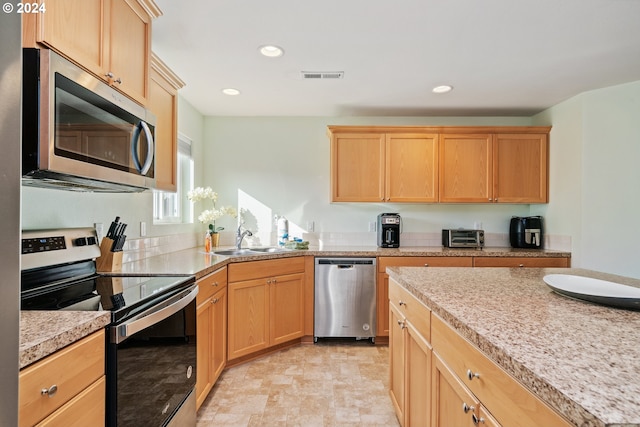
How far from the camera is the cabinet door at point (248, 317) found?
8.78 feet

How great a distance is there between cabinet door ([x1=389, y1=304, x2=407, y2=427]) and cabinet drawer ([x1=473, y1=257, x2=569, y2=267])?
1597 millimetres

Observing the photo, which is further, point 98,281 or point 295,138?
point 295,138

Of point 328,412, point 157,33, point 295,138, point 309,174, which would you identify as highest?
point 157,33

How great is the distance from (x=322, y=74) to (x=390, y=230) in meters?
1.72

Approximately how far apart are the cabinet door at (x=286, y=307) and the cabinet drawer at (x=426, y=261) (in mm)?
802

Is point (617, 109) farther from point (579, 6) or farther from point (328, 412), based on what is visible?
point (328, 412)

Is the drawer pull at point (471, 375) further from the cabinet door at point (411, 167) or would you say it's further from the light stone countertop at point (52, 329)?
the cabinet door at point (411, 167)

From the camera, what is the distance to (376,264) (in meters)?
3.21

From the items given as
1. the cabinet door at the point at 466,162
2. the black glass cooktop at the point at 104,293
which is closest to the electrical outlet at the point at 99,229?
the black glass cooktop at the point at 104,293

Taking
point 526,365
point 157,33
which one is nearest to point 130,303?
point 526,365

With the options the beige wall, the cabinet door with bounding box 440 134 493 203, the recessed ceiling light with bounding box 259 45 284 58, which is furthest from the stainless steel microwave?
the beige wall

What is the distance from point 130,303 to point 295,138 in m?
2.92

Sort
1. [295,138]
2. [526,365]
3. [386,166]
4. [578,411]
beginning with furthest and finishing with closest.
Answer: [295,138] → [386,166] → [526,365] → [578,411]

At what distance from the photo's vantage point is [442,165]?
140 inches
